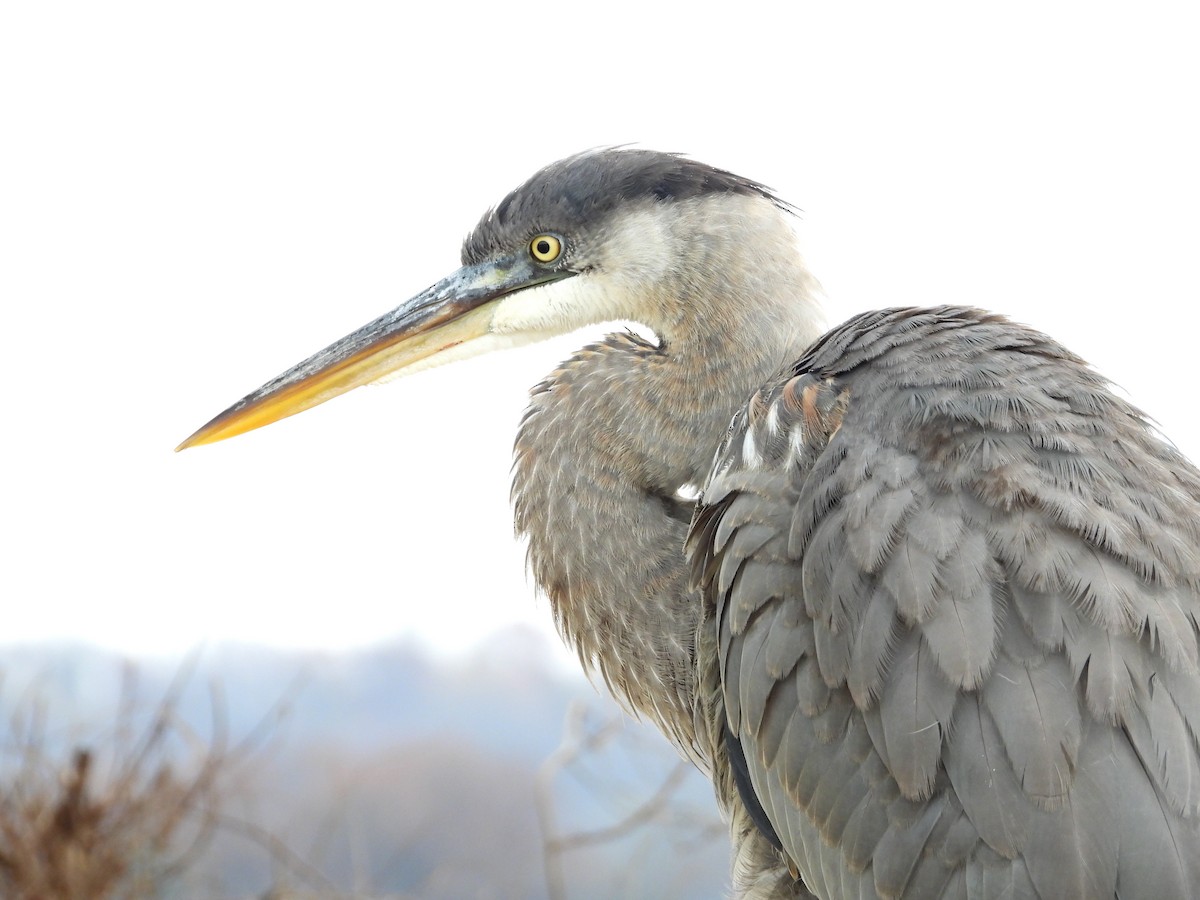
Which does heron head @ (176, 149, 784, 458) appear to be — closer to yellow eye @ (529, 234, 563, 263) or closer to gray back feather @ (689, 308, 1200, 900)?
yellow eye @ (529, 234, 563, 263)

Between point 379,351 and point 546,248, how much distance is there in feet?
1.25

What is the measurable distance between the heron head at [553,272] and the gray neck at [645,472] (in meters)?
0.09

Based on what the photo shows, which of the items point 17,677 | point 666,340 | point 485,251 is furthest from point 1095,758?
point 17,677

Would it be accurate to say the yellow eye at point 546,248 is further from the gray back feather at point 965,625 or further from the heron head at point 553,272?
the gray back feather at point 965,625

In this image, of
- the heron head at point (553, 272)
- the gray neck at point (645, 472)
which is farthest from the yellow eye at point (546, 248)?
the gray neck at point (645, 472)

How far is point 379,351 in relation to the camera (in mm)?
2115

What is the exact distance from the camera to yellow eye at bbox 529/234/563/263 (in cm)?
205

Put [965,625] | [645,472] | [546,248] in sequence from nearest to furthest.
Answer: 1. [965,625]
2. [645,472]
3. [546,248]

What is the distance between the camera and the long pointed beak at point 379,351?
211 cm

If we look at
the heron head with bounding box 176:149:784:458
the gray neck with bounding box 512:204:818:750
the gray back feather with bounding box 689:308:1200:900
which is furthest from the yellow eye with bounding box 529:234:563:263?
the gray back feather with bounding box 689:308:1200:900

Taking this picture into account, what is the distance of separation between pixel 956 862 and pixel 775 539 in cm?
48

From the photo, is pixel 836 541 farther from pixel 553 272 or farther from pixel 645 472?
pixel 553 272

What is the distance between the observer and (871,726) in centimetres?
139

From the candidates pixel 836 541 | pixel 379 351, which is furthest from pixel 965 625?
pixel 379 351
